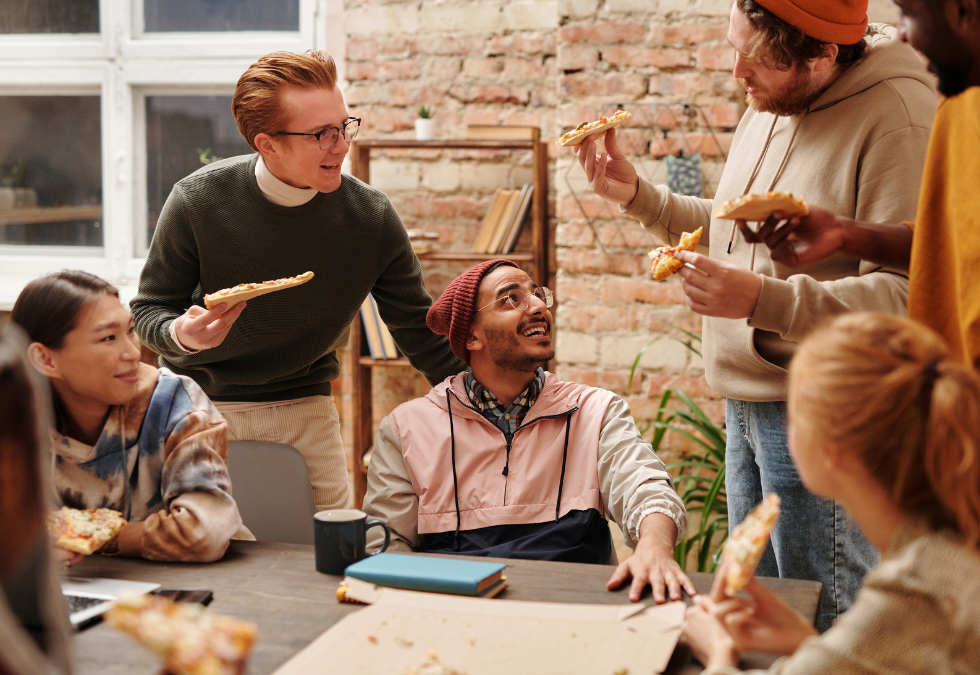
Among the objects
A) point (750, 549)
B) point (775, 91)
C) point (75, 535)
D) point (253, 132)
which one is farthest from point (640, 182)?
point (75, 535)

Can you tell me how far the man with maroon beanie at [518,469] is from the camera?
5.89 feet

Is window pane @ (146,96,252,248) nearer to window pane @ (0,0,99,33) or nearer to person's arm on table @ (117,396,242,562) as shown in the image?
window pane @ (0,0,99,33)

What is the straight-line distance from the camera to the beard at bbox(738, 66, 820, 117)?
1.79m

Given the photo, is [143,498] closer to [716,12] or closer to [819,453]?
[819,453]

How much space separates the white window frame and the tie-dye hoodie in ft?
7.98

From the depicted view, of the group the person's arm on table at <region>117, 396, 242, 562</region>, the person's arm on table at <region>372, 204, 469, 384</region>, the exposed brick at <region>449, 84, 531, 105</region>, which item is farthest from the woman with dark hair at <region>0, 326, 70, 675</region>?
the exposed brick at <region>449, 84, 531, 105</region>

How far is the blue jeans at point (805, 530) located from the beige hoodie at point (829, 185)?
0.24 ft

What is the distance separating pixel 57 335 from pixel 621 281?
2.01m

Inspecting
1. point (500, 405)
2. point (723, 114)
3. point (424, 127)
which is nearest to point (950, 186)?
point (500, 405)

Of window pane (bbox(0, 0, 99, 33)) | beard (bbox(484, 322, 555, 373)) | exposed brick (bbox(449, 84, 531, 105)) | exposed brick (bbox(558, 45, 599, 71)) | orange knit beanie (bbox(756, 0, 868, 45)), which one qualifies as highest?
window pane (bbox(0, 0, 99, 33))

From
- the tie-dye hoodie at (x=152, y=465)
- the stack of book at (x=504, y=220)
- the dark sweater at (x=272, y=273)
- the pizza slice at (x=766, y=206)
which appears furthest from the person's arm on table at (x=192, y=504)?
the stack of book at (x=504, y=220)

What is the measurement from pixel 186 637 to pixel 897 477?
78cm

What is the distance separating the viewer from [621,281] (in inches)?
124

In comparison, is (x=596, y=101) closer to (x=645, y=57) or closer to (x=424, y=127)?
(x=645, y=57)
